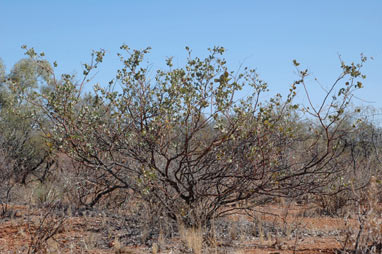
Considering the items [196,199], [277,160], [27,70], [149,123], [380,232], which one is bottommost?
[380,232]

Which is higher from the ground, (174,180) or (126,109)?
(126,109)

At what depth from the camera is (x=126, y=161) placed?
7848mm

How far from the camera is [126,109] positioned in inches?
277

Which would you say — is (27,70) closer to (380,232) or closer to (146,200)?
(146,200)

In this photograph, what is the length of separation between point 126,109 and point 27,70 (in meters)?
17.3

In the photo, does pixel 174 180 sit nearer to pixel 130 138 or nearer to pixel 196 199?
pixel 196 199

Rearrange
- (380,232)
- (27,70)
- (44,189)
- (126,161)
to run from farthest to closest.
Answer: (27,70) < (44,189) < (126,161) < (380,232)

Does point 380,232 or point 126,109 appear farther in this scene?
point 126,109

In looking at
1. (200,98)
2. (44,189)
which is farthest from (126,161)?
(44,189)

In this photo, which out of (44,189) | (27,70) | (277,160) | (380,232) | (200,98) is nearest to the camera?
(380,232)

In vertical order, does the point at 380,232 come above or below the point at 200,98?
below

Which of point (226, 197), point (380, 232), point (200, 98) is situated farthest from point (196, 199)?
point (380, 232)

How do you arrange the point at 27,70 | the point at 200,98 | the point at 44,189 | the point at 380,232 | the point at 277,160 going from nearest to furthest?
the point at 380,232 → the point at 200,98 → the point at 277,160 → the point at 44,189 → the point at 27,70

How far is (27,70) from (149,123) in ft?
57.5
